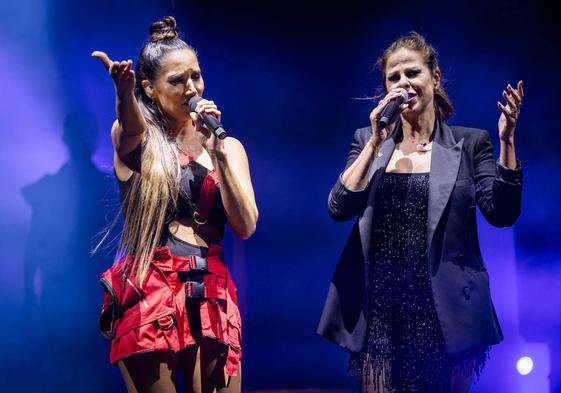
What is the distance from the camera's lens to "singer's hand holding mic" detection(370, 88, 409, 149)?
1933 mm

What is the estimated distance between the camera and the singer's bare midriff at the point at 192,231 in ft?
5.81

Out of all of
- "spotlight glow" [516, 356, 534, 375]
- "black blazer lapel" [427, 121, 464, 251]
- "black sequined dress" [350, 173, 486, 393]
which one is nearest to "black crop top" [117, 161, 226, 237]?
"black sequined dress" [350, 173, 486, 393]

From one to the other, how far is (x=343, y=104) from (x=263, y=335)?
1168 millimetres

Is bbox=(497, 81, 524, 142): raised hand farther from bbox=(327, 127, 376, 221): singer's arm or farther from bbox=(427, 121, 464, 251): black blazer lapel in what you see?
bbox=(327, 127, 376, 221): singer's arm

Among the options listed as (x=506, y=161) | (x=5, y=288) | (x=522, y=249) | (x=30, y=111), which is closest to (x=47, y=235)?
(x=5, y=288)

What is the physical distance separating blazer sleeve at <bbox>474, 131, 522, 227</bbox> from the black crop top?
2.44 ft

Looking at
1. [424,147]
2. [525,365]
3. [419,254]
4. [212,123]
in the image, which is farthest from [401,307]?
[525,365]

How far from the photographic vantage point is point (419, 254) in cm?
189

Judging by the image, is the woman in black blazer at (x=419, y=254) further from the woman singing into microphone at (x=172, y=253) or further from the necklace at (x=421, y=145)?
the woman singing into microphone at (x=172, y=253)

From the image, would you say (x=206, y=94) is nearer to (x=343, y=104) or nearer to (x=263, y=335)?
(x=343, y=104)

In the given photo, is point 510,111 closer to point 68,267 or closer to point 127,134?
point 127,134

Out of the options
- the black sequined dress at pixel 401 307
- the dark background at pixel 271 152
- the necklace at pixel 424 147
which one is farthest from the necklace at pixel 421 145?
the dark background at pixel 271 152

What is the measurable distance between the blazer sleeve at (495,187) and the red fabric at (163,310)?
2.54 ft

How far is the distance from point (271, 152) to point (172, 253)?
1544 mm
